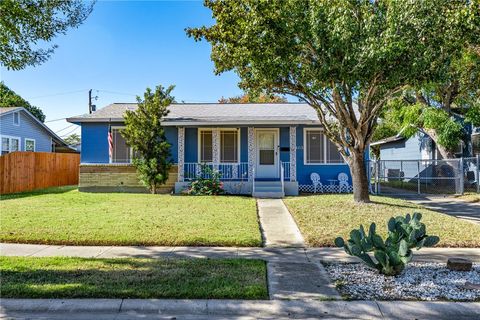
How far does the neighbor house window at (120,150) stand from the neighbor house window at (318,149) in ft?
25.9

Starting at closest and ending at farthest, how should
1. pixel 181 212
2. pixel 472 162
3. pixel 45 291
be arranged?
pixel 45 291, pixel 181 212, pixel 472 162

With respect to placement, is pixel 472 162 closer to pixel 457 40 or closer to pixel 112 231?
Result: pixel 457 40

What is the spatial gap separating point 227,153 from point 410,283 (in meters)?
11.5

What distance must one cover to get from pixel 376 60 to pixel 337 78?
38.3 inches

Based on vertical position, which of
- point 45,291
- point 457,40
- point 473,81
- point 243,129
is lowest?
point 45,291

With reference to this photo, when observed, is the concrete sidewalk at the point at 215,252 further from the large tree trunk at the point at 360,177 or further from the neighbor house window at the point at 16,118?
the neighbor house window at the point at 16,118

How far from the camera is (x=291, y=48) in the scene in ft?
27.8

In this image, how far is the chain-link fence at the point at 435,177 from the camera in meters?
15.4

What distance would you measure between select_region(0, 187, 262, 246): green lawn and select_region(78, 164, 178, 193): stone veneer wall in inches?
117

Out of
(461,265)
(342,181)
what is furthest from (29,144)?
(461,265)

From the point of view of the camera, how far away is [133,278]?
4.67 metres

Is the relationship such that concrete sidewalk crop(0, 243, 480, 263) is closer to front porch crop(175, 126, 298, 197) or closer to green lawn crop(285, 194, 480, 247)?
green lawn crop(285, 194, 480, 247)

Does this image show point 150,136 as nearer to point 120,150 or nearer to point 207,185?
point 120,150

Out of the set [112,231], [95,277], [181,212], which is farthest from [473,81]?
[95,277]
